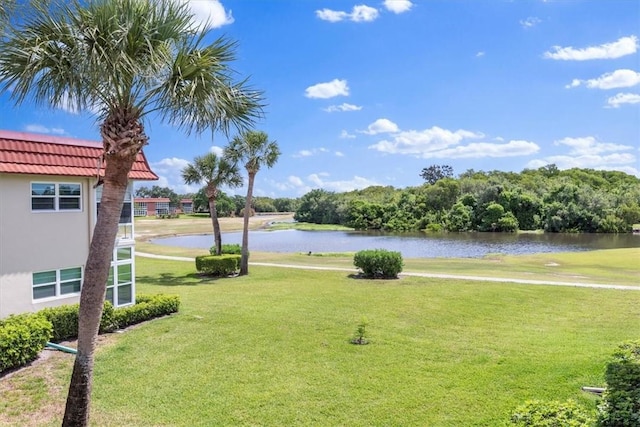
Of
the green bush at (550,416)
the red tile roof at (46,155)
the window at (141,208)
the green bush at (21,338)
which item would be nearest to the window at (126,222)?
the red tile roof at (46,155)

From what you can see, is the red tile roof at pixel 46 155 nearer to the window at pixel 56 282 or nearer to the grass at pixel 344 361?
the window at pixel 56 282

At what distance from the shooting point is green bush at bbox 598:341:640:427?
13.7ft

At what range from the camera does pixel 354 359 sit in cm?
857

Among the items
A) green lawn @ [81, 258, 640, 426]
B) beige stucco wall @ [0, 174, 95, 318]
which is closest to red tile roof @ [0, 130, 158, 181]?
beige stucco wall @ [0, 174, 95, 318]

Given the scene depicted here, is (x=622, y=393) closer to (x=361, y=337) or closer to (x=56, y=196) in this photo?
(x=361, y=337)

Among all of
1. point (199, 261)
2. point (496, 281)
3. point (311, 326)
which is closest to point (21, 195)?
point (311, 326)

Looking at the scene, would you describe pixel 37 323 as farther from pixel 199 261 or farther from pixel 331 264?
pixel 331 264

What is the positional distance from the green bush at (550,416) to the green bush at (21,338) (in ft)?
27.3

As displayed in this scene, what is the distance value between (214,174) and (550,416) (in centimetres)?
2084

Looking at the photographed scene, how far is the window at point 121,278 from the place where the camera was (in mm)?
12117

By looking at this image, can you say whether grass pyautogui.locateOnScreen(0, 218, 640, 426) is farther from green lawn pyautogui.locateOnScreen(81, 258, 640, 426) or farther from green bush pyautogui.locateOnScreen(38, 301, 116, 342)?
green bush pyautogui.locateOnScreen(38, 301, 116, 342)

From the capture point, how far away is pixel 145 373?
8.01m

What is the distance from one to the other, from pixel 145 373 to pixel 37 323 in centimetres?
265

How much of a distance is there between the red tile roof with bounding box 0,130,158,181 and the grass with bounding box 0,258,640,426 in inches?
168
